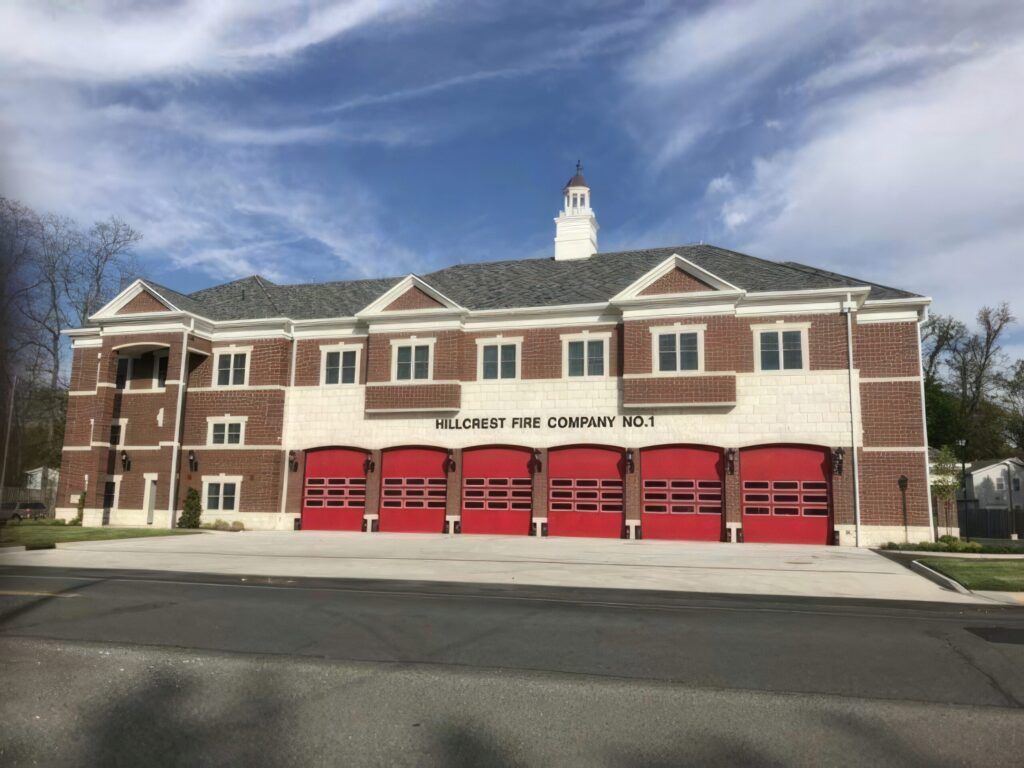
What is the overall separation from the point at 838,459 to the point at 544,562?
40.1ft

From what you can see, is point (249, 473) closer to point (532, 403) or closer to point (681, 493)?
point (532, 403)

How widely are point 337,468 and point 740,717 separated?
87.6 ft

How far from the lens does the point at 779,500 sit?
25922mm

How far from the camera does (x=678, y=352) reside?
88.2ft

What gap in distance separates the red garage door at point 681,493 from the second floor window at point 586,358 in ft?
12.0

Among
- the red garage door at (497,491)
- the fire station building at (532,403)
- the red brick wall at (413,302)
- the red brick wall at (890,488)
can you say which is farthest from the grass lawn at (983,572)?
the red brick wall at (413,302)

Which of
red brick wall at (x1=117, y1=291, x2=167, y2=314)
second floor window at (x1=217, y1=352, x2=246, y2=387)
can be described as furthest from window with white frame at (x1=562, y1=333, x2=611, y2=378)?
red brick wall at (x1=117, y1=291, x2=167, y2=314)

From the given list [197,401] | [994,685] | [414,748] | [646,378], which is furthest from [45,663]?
[197,401]

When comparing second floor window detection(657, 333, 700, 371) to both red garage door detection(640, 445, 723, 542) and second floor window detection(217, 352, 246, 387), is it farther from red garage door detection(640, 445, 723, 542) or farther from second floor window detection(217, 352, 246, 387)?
second floor window detection(217, 352, 246, 387)

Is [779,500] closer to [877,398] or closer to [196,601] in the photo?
[877,398]

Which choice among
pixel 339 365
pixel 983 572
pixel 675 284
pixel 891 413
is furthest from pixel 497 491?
pixel 983 572

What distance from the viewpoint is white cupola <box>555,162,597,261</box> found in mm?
34500

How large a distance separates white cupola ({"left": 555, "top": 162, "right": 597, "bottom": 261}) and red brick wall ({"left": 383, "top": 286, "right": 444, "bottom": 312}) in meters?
7.18

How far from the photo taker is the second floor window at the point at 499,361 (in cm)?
2950
